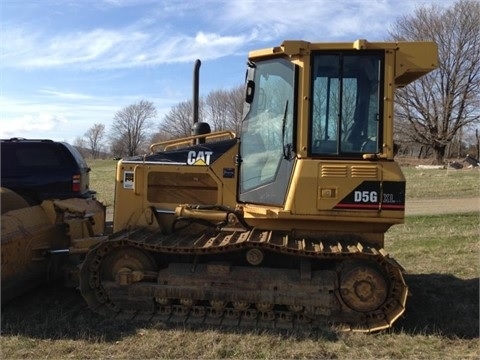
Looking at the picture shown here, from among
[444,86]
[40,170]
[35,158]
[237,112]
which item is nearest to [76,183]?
[40,170]

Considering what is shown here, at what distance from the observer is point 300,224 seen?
5621 millimetres

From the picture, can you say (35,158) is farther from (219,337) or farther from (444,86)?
(444,86)

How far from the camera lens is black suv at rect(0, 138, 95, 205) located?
31.3 ft

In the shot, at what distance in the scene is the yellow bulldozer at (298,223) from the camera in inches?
210

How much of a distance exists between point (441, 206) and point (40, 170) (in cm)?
1146

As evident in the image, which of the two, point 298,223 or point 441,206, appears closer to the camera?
point 298,223

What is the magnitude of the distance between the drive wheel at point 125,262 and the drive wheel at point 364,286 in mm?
2028

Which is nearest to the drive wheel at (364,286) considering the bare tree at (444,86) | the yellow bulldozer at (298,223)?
the yellow bulldozer at (298,223)

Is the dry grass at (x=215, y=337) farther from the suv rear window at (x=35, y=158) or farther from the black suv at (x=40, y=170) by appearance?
the suv rear window at (x=35, y=158)

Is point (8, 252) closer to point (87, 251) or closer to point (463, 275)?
point (87, 251)

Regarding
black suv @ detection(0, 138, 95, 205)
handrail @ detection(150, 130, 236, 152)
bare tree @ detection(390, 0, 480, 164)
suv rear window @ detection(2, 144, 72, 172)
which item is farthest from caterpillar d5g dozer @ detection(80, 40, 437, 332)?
bare tree @ detection(390, 0, 480, 164)

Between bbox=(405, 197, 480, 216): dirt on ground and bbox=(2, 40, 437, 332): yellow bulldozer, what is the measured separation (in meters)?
9.49

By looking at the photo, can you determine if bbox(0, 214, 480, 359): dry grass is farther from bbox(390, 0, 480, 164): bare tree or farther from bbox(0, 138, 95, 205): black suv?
bbox(390, 0, 480, 164): bare tree

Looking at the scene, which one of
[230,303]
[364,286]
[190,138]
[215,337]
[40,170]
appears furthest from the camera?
[40,170]
